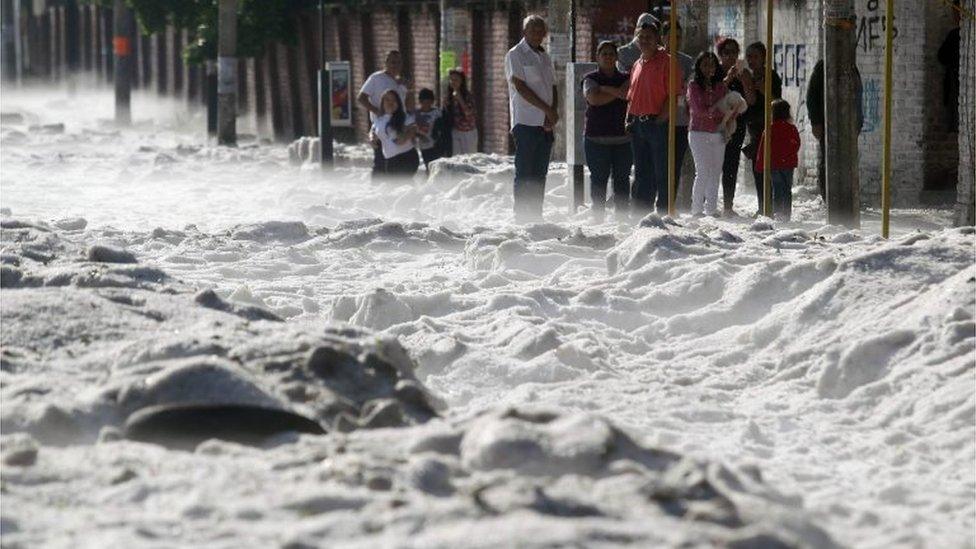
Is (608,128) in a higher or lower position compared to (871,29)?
lower

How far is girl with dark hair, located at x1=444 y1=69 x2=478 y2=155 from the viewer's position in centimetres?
1991

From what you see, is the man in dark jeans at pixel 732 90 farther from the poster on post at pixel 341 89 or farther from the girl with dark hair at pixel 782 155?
the poster on post at pixel 341 89

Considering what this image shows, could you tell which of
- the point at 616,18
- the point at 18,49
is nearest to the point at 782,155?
the point at 616,18

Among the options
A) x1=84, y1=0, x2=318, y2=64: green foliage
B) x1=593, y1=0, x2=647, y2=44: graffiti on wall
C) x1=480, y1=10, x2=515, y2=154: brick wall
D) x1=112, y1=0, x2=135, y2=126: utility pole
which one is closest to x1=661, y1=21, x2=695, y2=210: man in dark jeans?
x1=593, y1=0, x2=647, y2=44: graffiti on wall

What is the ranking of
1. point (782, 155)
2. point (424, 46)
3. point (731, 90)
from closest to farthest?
1. point (782, 155)
2. point (731, 90)
3. point (424, 46)

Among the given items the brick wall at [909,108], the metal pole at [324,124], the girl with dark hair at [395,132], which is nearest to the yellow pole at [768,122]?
the brick wall at [909,108]

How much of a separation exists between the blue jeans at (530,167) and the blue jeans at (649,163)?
2.15 feet

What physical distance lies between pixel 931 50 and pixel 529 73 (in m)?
5.01

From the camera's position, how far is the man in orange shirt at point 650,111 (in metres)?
14.2

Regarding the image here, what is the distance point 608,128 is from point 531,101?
689 millimetres

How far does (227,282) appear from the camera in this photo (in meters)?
11.9

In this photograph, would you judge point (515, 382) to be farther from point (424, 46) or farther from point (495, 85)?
point (424, 46)

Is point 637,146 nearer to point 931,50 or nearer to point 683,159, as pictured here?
point 683,159

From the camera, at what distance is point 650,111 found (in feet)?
46.6
